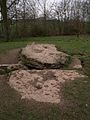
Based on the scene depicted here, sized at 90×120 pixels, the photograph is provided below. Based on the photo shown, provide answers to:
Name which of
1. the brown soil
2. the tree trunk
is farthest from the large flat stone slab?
the tree trunk

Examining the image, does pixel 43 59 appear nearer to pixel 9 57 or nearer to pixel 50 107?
pixel 9 57

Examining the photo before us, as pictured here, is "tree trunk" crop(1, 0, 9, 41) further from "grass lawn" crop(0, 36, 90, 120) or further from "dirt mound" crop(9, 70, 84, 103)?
"grass lawn" crop(0, 36, 90, 120)

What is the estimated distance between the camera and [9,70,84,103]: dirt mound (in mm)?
5805

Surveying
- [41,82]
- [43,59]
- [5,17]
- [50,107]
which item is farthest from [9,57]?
[5,17]

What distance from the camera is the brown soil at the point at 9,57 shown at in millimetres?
8550

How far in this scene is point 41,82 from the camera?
6.40 meters

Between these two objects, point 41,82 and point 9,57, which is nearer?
point 41,82

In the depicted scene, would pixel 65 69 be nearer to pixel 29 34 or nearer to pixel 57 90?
pixel 57 90

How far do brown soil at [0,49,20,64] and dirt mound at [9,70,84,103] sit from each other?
1.69 m

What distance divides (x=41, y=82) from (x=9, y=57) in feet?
9.59

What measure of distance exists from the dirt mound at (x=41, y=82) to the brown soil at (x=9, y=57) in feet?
5.55

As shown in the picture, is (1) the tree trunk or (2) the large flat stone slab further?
(1) the tree trunk

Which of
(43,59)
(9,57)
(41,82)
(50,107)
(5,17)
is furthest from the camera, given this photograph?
(5,17)

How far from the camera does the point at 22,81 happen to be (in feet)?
21.2
